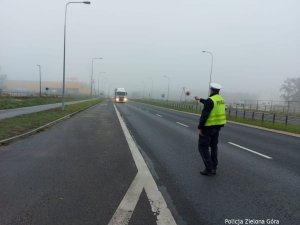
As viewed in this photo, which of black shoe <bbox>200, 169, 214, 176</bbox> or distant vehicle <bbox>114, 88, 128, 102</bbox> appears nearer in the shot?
black shoe <bbox>200, 169, 214, 176</bbox>

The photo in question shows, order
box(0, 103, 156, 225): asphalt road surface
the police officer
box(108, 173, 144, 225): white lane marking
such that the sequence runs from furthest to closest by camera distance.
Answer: the police officer < box(0, 103, 156, 225): asphalt road surface < box(108, 173, 144, 225): white lane marking

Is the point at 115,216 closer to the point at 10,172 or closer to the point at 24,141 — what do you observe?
the point at 10,172

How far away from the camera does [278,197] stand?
579cm

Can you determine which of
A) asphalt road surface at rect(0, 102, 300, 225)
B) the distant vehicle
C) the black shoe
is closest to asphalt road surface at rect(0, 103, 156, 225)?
asphalt road surface at rect(0, 102, 300, 225)

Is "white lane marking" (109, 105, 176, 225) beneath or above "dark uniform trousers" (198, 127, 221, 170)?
beneath

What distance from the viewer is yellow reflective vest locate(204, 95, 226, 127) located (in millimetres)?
7297

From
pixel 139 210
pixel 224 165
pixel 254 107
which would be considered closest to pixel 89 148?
pixel 224 165

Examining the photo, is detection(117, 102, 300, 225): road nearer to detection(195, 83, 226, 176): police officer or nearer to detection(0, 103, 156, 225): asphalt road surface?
detection(195, 83, 226, 176): police officer

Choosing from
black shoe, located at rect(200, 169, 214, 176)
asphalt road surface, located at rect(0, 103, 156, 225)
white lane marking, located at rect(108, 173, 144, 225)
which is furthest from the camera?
black shoe, located at rect(200, 169, 214, 176)

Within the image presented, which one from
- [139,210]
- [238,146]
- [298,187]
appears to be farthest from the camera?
[238,146]

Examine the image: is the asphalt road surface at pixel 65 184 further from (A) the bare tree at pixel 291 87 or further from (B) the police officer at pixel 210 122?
(A) the bare tree at pixel 291 87

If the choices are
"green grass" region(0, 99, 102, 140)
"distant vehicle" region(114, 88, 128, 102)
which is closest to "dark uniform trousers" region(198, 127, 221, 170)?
"green grass" region(0, 99, 102, 140)

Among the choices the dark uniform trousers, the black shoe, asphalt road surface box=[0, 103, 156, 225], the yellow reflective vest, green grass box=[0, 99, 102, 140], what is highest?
the yellow reflective vest

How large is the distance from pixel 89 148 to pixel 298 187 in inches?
261
